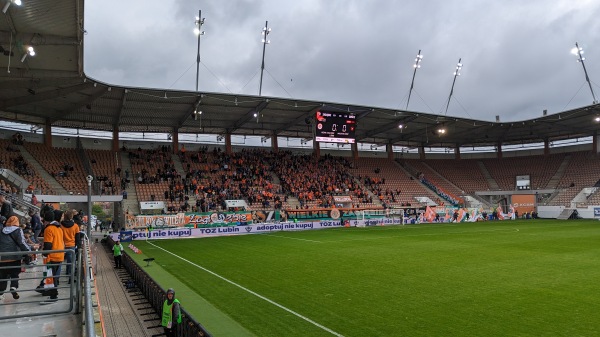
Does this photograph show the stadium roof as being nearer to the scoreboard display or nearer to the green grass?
the scoreboard display

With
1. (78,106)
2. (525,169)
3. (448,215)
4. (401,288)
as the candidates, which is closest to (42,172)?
(78,106)

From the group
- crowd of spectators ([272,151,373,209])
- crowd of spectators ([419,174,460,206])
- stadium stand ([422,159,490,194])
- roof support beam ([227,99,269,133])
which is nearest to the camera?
roof support beam ([227,99,269,133])

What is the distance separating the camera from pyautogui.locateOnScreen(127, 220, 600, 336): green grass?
29.3ft

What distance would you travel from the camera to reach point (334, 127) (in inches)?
1496

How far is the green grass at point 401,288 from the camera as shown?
8.92m

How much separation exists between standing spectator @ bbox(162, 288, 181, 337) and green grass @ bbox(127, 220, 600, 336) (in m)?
0.90

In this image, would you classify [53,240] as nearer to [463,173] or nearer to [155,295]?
[155,295]

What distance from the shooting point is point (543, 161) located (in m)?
58.2

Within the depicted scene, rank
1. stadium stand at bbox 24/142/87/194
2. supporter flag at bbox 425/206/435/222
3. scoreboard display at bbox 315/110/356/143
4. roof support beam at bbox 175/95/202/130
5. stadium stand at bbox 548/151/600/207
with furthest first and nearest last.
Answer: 1. stadium stand at bbox 548/151/600/207
2. supporter flag at bbox 425/206/435/222
3. scoreboard display at bbox 315/110/356/143
4. roof support beam at bbox 175/95/202/130
5. stadium stand at bbox 24/142/87/194

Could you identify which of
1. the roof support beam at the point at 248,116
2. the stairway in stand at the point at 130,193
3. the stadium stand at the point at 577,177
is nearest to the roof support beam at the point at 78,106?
the stairway in stand at the point at 130,193

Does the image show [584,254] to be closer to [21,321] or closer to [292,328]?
[292,328]

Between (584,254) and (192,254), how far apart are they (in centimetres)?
1866

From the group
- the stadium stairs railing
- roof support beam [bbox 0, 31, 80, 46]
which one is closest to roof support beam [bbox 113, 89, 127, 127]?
roof support beam [bbox 0, 31, 80, 46]

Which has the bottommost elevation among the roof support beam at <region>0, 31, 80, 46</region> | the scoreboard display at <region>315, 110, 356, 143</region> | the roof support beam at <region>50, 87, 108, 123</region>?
the scoreboard display at <region>315, 110, 356, 143</region>
